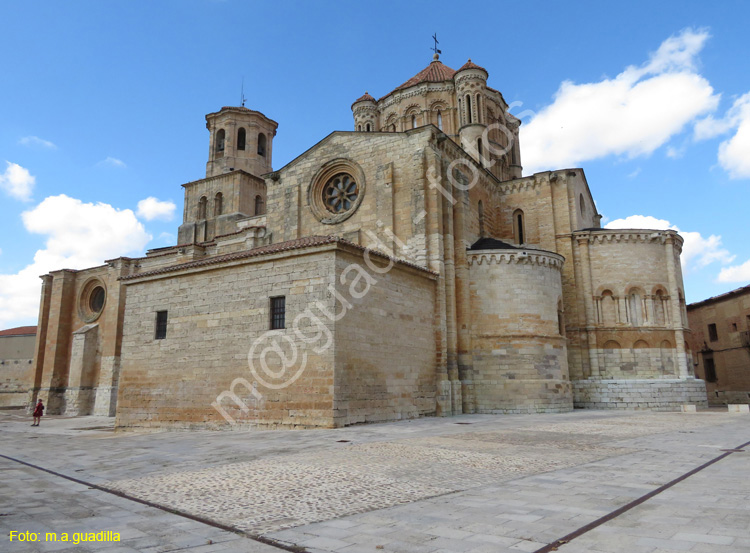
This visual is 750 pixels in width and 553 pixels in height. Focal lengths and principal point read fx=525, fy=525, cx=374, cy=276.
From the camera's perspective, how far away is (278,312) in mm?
14750

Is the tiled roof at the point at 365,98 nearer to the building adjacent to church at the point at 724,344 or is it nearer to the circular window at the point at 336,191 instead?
the circular window at the point at 336,191

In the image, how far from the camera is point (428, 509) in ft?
15.9

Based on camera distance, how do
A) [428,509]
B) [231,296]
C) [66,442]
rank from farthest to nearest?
[231,296], [66,442], [428,509]

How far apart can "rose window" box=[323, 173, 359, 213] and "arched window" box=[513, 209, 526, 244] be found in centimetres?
821

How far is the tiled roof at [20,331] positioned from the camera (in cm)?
4340

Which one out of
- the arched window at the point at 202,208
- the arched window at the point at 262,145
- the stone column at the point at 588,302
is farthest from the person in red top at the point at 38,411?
the stone column at the point at 588,302

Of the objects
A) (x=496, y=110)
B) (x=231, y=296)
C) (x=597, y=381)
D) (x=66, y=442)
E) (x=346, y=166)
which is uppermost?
(x=496, y=110)

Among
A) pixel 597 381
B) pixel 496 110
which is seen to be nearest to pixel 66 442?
pixel 597 381

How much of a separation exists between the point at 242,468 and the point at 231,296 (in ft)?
29.0

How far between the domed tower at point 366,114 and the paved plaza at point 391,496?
2437 cm

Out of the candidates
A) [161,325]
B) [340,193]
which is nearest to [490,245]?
[340,193]

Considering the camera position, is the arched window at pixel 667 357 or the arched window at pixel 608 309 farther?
the arched window at pixel 608 309

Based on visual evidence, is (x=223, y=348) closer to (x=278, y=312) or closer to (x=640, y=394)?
(x=278, y=312)

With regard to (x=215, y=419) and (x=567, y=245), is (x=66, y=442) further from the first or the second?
(x=567, y=245)
